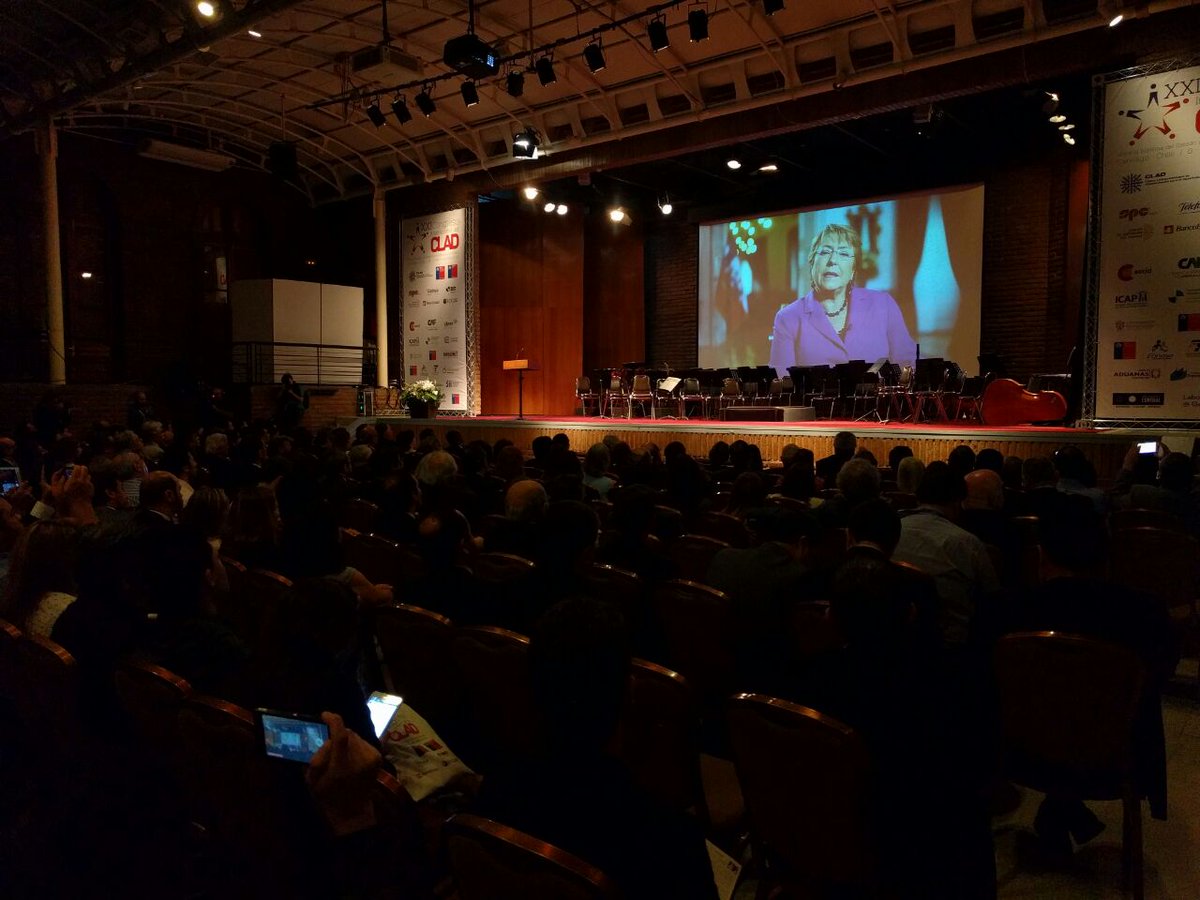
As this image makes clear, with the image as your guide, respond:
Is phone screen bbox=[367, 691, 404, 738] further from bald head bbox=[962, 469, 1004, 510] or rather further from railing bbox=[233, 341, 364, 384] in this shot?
railing bbox=[233, 341, 364, 384]

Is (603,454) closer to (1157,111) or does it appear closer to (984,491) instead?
(984,491)

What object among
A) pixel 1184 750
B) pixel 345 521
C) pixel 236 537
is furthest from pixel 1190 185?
pixel 236 537

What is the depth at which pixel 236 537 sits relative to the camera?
4258mm

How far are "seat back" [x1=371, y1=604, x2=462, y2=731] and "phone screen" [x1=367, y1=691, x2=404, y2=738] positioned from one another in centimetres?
58

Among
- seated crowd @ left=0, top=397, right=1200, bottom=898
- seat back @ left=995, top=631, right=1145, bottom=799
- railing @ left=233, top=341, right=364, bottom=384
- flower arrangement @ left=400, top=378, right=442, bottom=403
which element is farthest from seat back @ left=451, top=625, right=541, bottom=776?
railing @ left=233, top=341, right=364, bottom=384

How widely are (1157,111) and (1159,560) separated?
6.25 meters

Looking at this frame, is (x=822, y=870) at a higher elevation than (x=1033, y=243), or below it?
below

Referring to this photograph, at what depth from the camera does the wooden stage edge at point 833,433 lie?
8203 millimetres

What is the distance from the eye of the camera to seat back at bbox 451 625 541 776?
246cm

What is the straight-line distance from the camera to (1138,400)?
8406mm

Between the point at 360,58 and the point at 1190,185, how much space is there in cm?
973

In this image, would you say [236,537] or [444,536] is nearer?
[444,536]

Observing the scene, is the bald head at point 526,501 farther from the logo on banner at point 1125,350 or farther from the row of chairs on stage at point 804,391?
the row of chairs on stage at point 804,391

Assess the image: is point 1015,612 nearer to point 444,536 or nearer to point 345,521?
point 444,536
